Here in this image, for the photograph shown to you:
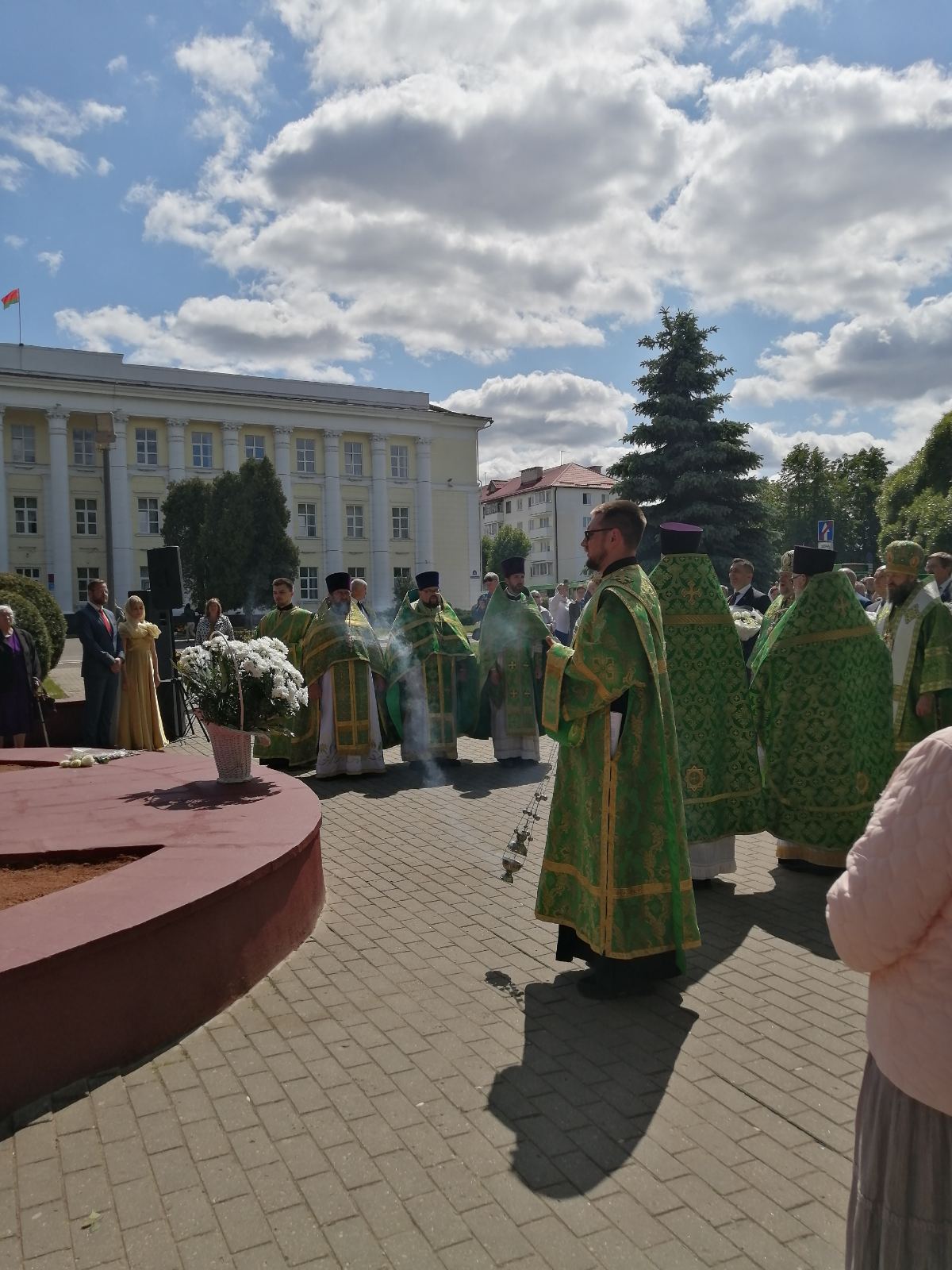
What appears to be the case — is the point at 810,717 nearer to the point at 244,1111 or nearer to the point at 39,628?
the point at 244,1111

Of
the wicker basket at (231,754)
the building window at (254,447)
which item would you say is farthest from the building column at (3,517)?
the wicker basket at (231,754)

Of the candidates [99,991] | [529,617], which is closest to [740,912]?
[99,991]

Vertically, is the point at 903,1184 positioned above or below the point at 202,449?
below

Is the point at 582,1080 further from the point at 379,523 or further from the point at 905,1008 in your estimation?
the point at 379,523

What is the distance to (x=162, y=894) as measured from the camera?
4.25m

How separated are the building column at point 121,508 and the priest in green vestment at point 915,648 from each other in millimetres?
51044

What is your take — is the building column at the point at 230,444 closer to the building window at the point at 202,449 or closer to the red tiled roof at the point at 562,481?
the building window at the point at 202,449

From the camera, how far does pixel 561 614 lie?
66.9ft

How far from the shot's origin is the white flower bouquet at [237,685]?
642cm

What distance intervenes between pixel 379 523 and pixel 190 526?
1922cm

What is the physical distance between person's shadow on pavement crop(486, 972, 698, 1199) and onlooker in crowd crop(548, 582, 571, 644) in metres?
15.6

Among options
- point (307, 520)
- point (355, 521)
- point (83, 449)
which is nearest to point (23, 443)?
point (83, 449)

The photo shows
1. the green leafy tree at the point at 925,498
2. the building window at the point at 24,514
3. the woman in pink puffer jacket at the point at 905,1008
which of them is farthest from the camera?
the building window at the point at 24,514

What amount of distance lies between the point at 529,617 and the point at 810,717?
473cm
